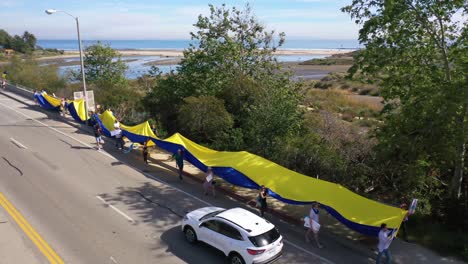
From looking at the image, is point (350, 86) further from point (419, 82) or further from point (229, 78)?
point (419, 82)

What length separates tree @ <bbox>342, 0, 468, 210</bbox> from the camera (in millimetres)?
13406

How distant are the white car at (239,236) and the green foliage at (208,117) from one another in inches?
409

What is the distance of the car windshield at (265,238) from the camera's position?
10822 mm

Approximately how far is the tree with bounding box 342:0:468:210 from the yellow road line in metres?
11.5

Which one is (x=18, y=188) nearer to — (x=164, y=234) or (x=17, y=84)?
(x=164, y=234)

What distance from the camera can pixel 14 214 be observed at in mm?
14141

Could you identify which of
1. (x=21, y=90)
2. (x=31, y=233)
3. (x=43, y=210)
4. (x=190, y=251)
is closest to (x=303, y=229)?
(x=190, y=251)

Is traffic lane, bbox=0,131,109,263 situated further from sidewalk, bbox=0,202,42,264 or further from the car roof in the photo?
the car roof

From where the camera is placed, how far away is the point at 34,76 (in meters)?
45.7

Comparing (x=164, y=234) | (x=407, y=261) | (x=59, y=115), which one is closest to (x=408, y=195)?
(x=407, y=261)

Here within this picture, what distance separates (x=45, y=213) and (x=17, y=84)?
3659 cm

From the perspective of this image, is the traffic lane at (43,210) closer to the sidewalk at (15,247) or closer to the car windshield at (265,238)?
the sidewalk at (15,247)

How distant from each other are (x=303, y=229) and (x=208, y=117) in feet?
33.8

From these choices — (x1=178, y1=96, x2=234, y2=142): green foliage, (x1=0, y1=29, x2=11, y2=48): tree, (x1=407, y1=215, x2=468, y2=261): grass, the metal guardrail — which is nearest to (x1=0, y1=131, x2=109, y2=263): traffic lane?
(x1=178, y1=96, x2=234, y2=142): green foliage
